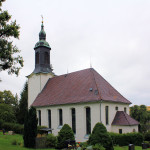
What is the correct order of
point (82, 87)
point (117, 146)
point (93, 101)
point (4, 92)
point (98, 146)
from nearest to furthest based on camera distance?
point (98, 146) < point (117, 146) < point (93, 101) < point (82, 87) < point (4, 92)

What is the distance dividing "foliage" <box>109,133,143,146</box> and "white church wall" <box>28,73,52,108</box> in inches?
721

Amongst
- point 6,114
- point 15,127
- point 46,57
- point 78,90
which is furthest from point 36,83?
point 78,90

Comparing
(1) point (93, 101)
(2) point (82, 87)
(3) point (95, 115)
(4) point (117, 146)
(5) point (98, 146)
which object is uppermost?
(2) point (82, 87)

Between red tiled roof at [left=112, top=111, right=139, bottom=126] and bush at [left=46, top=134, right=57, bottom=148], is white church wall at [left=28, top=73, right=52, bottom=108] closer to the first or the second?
bush at [left=46, top=134, right=57, bottom=148]

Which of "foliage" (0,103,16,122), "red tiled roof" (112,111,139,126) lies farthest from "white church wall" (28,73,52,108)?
"red tiled roof" (112,111,139,126)

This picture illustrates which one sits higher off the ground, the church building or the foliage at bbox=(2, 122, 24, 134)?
the church building

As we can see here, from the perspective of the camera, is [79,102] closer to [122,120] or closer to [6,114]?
[122,120]

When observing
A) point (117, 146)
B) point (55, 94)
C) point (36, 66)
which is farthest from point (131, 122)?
point (36, 66)

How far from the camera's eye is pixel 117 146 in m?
20.5

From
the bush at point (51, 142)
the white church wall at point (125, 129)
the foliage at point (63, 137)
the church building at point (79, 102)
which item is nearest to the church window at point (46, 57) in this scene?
the church building at point (79, 102)

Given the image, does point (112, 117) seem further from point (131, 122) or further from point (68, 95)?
point (68, 95)

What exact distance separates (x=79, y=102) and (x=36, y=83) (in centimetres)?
1395

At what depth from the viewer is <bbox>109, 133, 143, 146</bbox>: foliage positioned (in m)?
21.0

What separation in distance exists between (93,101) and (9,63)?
36.7 ft
